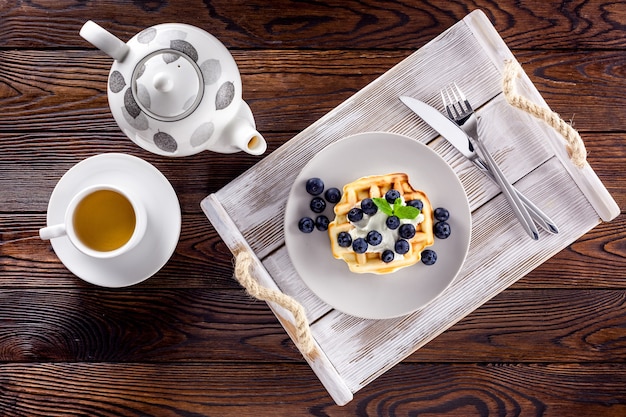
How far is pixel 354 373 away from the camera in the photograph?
3.67 ft

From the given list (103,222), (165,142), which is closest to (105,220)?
(103,222)

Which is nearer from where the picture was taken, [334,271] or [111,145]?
[334,271]

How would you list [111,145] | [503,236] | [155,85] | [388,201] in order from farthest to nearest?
[111,145], [503,236], [388,201], [155,85]

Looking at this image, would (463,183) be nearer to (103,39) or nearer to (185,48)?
(185,48)

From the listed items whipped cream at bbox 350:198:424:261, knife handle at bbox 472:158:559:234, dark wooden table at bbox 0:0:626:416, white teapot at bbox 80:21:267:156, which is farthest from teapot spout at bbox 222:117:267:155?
knife handle at bbox 472:158:559:234

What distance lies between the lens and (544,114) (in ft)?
3.29

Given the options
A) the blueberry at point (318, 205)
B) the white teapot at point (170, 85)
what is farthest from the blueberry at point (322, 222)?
the white teapot at point (170, 85)

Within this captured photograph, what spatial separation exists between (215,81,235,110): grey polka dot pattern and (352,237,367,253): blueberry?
1.08 feet

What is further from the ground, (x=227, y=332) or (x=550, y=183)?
(x=550, y=183)

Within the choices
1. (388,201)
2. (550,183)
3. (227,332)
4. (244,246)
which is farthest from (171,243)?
(550,183)

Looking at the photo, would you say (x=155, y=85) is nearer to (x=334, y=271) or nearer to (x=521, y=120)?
(x=334, y=271)

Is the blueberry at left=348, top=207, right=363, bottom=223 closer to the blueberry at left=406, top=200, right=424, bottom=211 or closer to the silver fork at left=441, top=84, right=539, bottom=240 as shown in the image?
the blueberry at left=406, top=200, right=424, bottom=211

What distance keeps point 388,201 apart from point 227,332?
1.69ft

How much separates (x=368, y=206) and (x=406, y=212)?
2.6 inches
